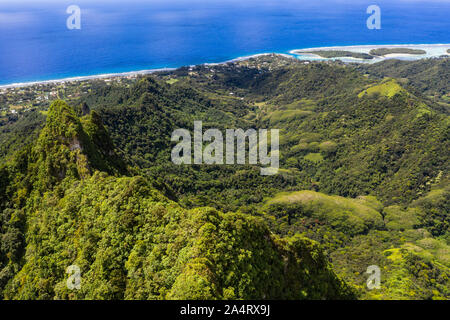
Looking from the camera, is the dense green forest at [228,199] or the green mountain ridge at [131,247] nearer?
the green mountain ridge at [131,247]

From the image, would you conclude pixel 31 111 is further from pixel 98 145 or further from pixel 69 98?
pixel 98 145

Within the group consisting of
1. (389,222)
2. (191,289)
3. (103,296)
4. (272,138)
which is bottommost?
(389,222)

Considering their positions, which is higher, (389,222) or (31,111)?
(31,111)

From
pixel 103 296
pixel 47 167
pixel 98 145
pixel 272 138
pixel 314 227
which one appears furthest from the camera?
pixel 272 138

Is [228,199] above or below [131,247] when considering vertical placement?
below

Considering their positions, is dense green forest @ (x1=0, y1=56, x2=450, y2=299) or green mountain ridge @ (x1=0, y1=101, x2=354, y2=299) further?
dense green forest @ (x1=0, y1=56, x2=450, y2=299)

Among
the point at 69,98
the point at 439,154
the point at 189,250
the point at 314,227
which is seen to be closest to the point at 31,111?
the point at 69,98

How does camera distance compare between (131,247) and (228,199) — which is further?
(228,199)
